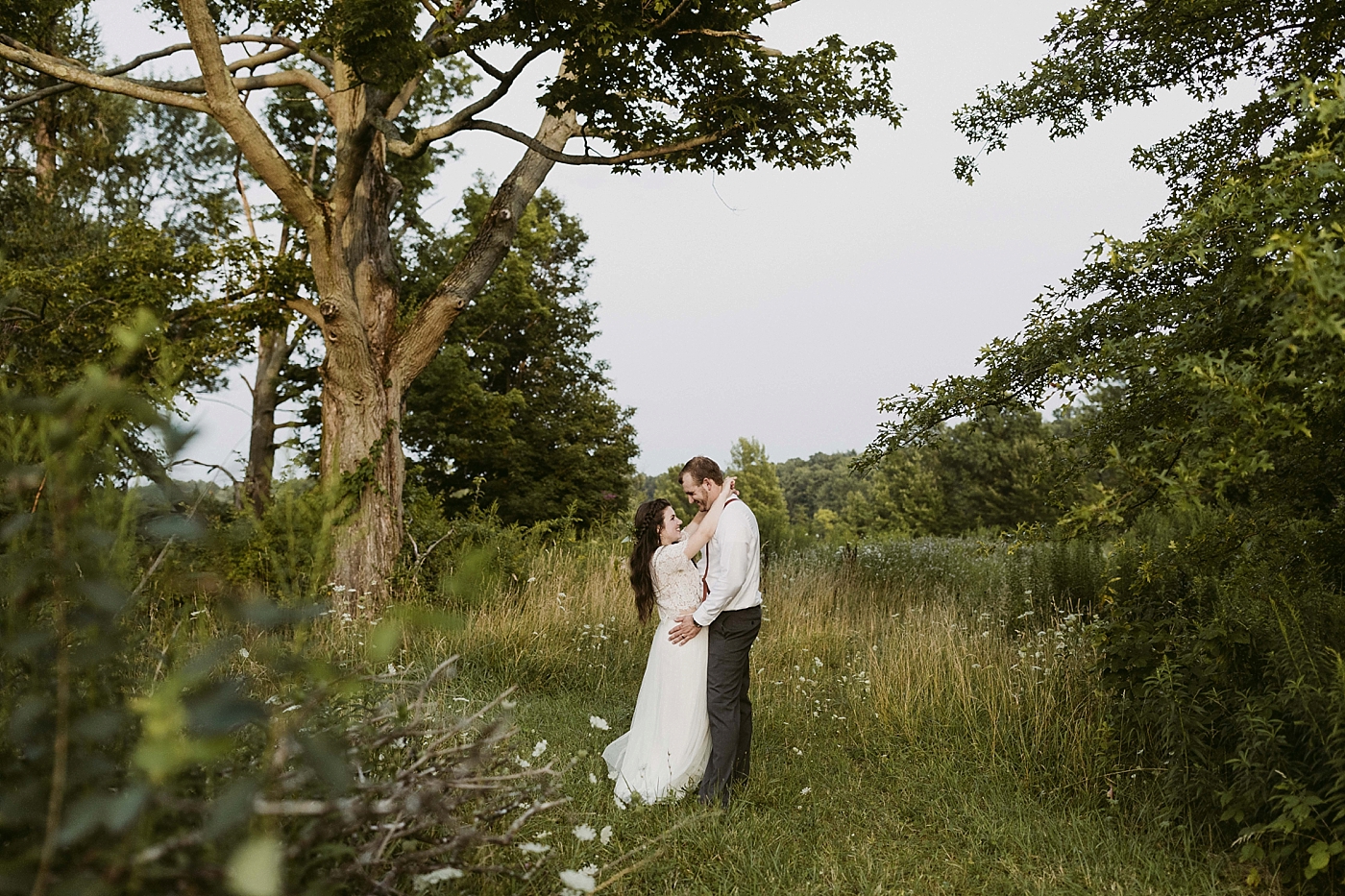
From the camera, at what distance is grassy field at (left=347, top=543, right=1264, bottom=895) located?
419cm

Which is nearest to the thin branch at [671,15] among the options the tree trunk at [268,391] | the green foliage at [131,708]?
the green foliage at [131,708]

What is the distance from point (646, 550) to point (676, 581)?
0.34m

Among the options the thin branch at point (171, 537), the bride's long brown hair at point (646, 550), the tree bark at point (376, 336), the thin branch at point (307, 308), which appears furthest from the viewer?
the thin branch at point (307, 308)

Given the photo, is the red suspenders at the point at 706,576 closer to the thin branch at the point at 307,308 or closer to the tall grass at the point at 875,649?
the tall grass at the point at 875,649

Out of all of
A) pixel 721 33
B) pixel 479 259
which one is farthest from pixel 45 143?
pixel 721 33

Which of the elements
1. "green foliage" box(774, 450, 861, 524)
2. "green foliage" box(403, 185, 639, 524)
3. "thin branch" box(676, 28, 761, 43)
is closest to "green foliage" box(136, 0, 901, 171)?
"thin branch" box(676, 28, 761, 43)

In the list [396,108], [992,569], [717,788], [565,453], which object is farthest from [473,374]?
[717,788]

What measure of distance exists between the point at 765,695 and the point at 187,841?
649 centimetres

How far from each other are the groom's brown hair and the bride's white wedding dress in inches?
19.5

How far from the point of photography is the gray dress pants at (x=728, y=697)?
5.25 meters

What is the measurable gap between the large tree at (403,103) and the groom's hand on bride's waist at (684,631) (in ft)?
10.8

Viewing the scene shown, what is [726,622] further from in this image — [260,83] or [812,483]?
[812,483]

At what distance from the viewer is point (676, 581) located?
5.76 m

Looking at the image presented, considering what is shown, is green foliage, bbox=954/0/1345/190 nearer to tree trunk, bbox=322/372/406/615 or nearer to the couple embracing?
the couple embracing
